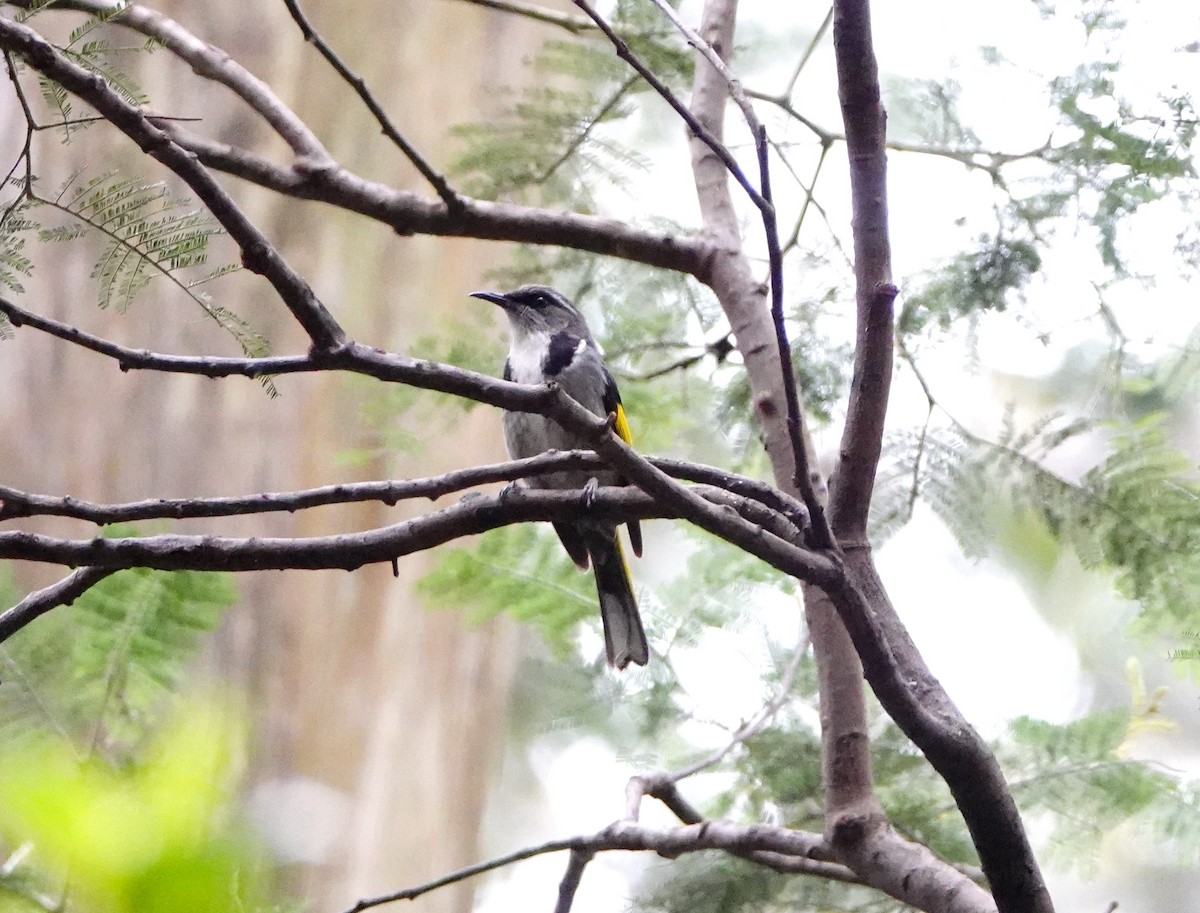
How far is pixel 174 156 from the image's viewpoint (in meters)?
1.06

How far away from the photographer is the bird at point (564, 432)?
2818 millimetres

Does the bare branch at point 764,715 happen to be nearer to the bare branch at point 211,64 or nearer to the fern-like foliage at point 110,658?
the fern-like foliage at point 110,658

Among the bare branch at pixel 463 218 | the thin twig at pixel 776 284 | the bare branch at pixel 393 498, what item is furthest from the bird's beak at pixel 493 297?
the thin twig at pixel 776 284

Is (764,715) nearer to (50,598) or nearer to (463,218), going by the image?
(463,218)

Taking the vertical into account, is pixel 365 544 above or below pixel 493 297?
below

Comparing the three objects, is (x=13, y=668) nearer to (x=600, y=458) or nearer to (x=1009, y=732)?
(x=600, y=458)

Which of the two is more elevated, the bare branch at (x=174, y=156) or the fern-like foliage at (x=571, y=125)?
the fern-like foliage at (x=571, y=125)

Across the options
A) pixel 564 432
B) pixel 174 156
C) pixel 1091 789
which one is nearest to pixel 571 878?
pixel 564 432

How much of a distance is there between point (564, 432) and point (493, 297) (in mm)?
630

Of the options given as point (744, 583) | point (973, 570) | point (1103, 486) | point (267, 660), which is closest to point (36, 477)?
point (267, 660)

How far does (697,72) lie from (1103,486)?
126 cm

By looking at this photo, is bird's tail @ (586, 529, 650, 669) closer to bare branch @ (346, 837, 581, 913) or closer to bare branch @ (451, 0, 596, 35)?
bare branch @ (346, 837, 581, 913)

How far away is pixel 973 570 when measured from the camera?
252 centimetres

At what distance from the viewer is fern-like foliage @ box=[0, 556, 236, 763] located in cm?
205
